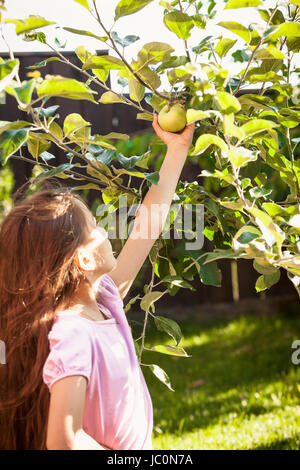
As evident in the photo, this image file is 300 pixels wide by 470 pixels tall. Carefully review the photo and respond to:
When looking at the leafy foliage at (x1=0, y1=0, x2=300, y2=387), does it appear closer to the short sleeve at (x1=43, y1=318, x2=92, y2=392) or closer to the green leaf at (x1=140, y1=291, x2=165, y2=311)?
the green leaf at (x1=140, y1=291, x2=165, y2=311)

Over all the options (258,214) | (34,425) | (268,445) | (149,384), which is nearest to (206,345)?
(149,384)

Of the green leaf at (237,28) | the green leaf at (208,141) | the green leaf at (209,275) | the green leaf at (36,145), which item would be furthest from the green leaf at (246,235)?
the green leaf at (36,145)

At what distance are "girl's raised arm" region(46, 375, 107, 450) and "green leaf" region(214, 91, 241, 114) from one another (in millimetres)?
482

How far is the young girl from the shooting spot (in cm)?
105

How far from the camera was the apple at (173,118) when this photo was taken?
1113 millimetres

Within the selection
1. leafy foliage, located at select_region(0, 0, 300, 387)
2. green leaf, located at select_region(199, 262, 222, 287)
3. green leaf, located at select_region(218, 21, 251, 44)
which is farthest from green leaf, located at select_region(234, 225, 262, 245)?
green leaf, located at select_region(218, 21, 251, 44)

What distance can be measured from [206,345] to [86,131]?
8.49 feet

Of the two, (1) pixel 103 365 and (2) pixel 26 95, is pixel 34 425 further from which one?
(2) pixel 26 95

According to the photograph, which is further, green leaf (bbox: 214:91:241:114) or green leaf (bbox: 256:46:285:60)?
green leaf (bbox: 256:46:285:60)

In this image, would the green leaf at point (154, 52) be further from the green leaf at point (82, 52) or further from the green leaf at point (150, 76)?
the green leaf at point (82, 52)

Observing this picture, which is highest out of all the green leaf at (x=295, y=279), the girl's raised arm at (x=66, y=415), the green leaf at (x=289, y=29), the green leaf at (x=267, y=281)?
the green leaf at (x=289, y=29)

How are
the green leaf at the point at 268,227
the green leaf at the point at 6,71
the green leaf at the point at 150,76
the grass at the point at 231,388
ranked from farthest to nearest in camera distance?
the grass at the point at 231,388
the green leaf at the point at 150,76
the green leaf at the point at 268,227
the green leaf at the point at 6,71

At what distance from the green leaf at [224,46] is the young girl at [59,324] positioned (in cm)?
17
